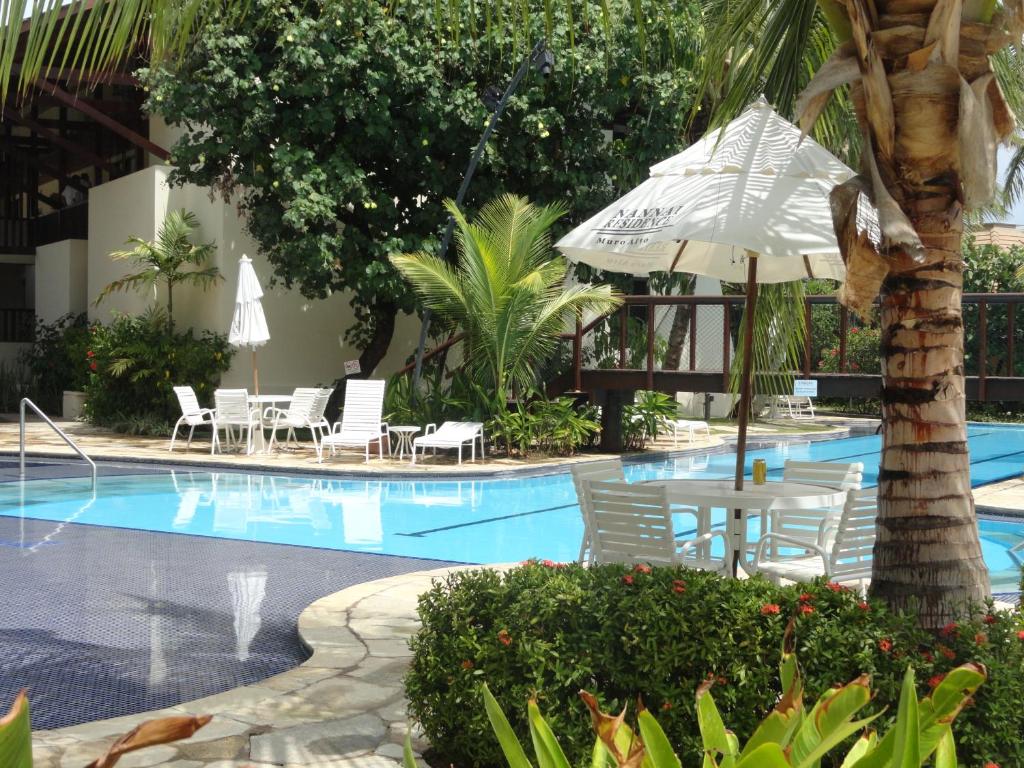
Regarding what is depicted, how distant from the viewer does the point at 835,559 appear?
597 cm

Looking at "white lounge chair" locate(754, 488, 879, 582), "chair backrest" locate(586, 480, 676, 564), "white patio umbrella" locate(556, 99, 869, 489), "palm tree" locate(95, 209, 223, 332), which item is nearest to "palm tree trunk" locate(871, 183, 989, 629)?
"white patio umbrella" locate(556, 99, 869, 489)

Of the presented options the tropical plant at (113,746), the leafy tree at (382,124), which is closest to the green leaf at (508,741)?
the tropical plant at (113,746)

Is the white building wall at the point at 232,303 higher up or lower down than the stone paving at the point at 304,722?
higher up

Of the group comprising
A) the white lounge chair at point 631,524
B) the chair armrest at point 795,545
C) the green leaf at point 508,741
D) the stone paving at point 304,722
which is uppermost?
the green leaf at point 508,741

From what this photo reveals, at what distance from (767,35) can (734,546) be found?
284cm

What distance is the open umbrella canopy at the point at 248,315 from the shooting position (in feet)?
54.0

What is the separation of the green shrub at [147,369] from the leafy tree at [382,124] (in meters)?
2.37

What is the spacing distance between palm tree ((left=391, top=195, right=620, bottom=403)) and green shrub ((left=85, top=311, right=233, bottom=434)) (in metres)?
4.39

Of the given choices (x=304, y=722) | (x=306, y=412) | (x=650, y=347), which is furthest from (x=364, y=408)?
(x=304, y=722)

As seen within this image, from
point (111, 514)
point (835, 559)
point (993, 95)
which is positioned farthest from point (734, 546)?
point (111, 514)

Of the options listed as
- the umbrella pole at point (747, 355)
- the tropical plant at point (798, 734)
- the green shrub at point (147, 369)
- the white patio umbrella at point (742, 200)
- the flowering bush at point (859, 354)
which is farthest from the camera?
the flowering bush at point (859, 354)

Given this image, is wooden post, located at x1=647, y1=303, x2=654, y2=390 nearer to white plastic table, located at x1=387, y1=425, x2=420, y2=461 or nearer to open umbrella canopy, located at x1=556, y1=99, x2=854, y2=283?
white plastic table, located at x1=387, y1=425, x2=420, y2=461

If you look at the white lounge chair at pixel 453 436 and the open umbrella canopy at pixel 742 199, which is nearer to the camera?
the open umbrella canopy at pixel 742 199

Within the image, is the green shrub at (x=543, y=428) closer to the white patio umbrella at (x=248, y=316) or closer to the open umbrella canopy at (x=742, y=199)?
the white patio umbrella at (x=248, y=316)
